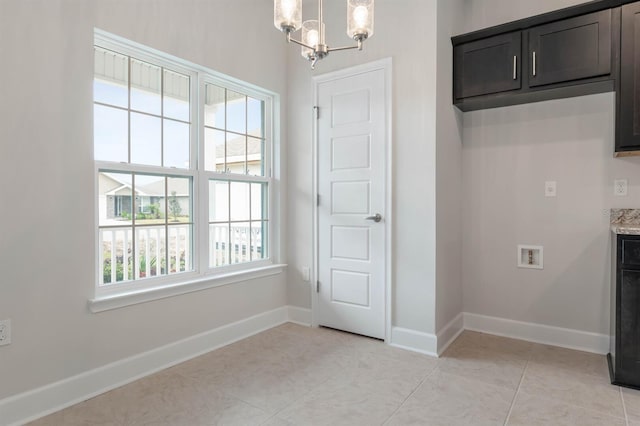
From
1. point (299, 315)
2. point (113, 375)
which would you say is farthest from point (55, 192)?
point (299, 315)

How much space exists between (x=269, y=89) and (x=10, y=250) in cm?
229

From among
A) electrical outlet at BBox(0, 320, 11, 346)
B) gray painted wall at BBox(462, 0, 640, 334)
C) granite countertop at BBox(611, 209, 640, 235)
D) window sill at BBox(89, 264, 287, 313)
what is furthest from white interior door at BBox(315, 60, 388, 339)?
electrical outlet at BBox(0, 320, 11, 346)

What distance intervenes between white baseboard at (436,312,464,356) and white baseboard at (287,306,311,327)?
118cm

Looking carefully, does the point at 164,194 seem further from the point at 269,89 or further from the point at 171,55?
the point at 269,89

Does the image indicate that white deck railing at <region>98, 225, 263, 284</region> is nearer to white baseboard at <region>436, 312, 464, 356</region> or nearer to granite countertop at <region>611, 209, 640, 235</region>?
white baseboard at <region>436, 312, 464, 356</region>

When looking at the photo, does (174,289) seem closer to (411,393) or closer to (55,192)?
(55,192)

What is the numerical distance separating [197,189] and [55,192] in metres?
0.96

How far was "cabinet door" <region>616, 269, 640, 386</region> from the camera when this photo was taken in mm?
2236

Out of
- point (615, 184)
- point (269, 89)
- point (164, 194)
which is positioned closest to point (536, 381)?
point (615, 184)

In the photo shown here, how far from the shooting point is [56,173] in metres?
2.06

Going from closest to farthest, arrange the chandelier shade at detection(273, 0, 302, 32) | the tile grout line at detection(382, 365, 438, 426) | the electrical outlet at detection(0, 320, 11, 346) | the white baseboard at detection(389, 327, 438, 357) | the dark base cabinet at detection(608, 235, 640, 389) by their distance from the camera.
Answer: the chandelier shade at detection(273, 0, 302, 32) < the electrical outlet at detection(0, 320, 11, 346) < the tile grout line at detection(382, 365, 438, 426) < the dark base cabinet at detection(608, 235, 640, 389) < the white baseboard at detection(389, 327, 438, 357)

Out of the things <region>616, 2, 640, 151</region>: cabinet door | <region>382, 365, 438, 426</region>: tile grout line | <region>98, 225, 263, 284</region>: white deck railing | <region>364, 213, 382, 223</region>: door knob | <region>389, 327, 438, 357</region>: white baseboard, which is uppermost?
<region>616, 2, 640, 151</region>: cabinet door

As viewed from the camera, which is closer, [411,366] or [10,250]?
[10,250]

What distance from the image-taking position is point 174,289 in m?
2.64
